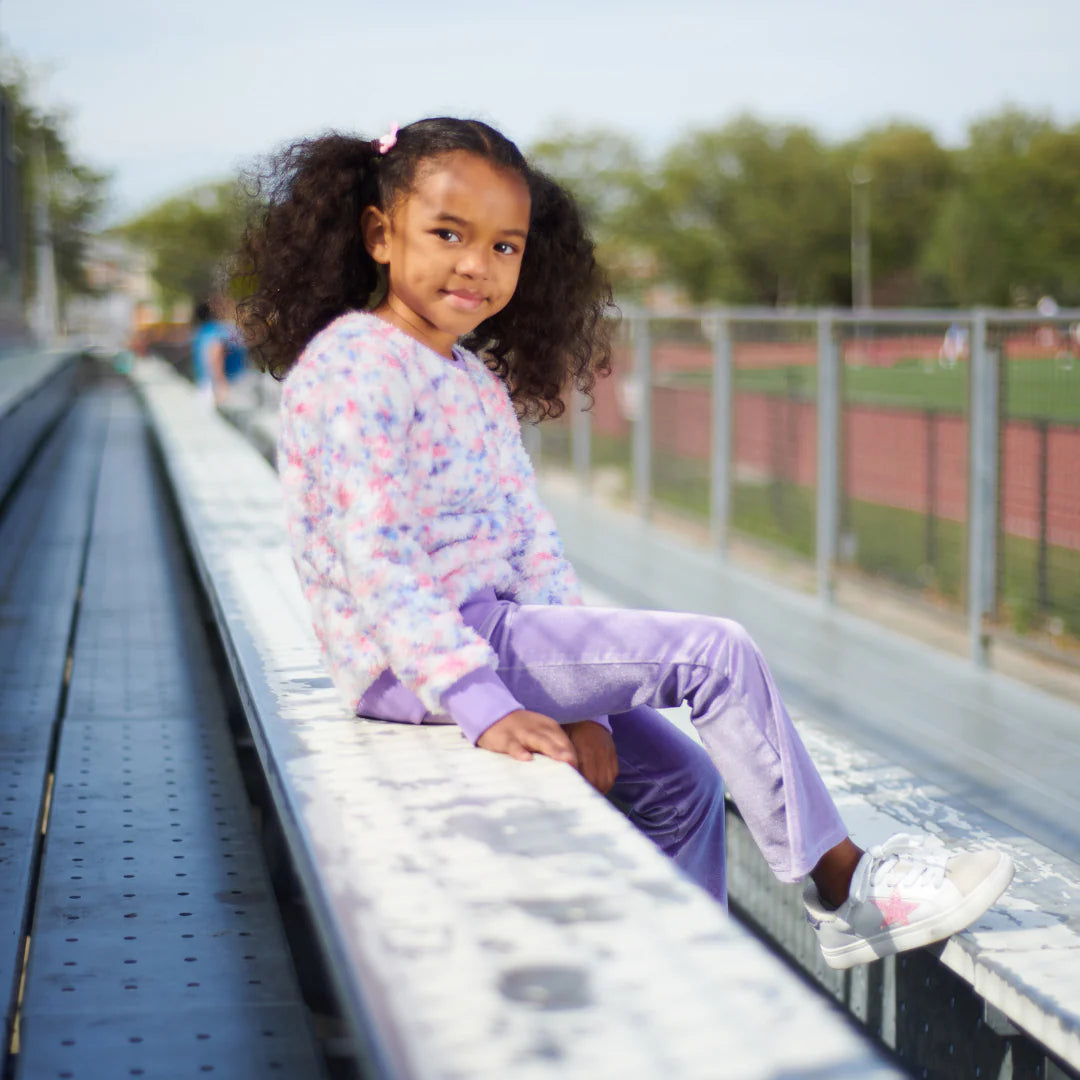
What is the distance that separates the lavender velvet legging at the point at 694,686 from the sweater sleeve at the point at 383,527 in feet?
0.56

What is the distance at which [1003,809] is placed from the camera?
14.1ft

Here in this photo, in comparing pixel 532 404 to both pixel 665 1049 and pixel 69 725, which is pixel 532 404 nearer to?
pixel 69 725

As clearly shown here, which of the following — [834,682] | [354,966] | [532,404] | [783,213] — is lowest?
[834,682]

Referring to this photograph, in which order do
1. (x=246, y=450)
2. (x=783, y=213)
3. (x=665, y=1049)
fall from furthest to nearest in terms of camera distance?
(x=783, y=213) < (x=246, y=450) < (x=665, y=1049)

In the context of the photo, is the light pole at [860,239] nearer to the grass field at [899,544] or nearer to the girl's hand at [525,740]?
the grass field at [899,544]

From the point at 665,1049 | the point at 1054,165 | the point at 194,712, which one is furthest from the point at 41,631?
the point at 1054,165

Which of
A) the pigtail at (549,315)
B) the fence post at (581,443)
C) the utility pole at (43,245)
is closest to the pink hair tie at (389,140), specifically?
the pigtail at (549,315)

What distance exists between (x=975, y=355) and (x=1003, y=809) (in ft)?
7.45

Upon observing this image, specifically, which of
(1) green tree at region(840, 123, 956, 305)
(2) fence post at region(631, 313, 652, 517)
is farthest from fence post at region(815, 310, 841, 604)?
(1) green tree at region(840, 123, 956, 305)

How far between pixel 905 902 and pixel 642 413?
831 cm

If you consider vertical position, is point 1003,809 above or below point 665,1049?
below

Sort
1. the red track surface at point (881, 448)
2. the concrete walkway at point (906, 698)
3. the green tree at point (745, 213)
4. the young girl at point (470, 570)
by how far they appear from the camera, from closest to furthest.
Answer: the young girl at point (470, 570) → the concrete walkway at point (906, 698) → the red track surface at point (881, 448) → the green tree at point (745, 213)

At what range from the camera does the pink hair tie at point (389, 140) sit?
2654 millimetres

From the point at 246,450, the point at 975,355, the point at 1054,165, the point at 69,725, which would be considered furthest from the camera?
the point at 1054,165
